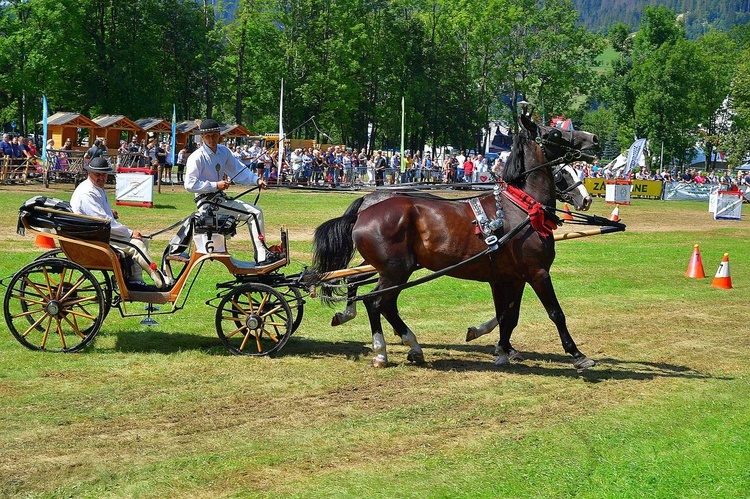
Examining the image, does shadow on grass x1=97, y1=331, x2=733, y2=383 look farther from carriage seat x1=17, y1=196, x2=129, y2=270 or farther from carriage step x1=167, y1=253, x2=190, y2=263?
carriage seat x1=17, y1=196, x2=129, y2=270

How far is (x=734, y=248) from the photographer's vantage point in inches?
858

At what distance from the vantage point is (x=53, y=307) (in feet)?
29.4

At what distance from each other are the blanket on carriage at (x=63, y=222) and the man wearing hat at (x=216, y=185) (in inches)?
39.7

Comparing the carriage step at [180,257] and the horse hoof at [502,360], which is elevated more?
the carriage step at [180,257]

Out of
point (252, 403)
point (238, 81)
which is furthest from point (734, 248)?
point (238, 81)

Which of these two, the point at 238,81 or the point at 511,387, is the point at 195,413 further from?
the point at 238,81

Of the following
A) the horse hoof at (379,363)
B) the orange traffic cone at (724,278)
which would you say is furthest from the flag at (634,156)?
the horse hoof at (379,363)

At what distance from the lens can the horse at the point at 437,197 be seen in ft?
32.1

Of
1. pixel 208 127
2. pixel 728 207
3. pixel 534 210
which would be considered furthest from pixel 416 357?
pixel 728 207

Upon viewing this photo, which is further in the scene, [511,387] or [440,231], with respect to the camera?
[440,231]

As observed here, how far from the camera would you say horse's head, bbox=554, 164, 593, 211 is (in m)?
9.98

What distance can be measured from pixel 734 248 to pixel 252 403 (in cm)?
1744

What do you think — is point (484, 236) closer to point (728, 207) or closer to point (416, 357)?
point (416, 357)

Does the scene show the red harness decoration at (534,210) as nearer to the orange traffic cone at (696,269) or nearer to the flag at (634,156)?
the orange traffic cone at (696,269)
